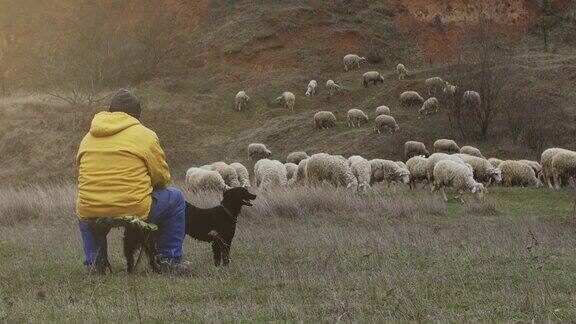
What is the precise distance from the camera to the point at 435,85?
27.7 metres

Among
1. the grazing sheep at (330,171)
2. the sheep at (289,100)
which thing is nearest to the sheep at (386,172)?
the grazing sheep at (330,171)

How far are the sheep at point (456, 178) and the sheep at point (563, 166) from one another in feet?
10.4

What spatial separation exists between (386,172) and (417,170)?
104 cm

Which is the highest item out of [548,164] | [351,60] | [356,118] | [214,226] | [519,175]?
[351,60]

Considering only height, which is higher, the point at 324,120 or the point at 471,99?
the point at 471,99

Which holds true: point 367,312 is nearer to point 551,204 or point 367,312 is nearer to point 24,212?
point 24,212

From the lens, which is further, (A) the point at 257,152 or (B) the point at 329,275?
(A) the point at 257,152

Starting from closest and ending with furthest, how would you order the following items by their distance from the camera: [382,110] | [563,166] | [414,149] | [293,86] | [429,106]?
1. [563,166]
2. [414,149]
3. [429,106]
4. [382,110]
5. [293,86]

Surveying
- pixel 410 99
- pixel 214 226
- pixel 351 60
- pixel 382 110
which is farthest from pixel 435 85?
pixel 214 226

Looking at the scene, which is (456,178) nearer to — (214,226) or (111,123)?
(214,226)

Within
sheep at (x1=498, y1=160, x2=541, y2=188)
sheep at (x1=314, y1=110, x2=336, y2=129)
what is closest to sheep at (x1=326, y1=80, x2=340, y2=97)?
sheep at (x1=314, y1=110, x2=336, y2=129)

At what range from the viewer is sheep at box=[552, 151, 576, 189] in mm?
16406

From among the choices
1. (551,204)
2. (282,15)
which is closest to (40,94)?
(282,15)

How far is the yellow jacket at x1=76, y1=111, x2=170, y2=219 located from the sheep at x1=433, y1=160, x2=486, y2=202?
9.42 meters
